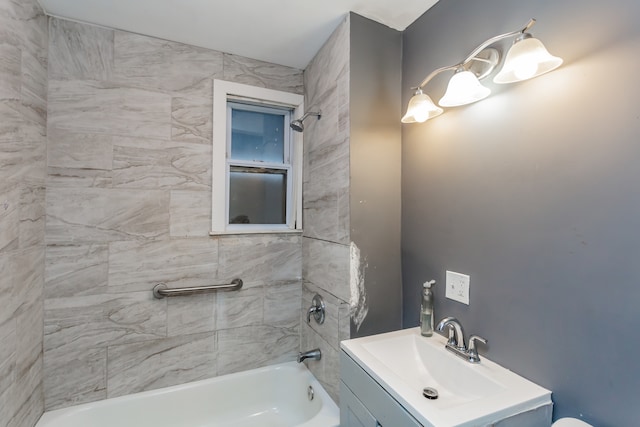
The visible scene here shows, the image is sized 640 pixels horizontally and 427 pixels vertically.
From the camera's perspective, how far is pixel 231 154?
2.00m

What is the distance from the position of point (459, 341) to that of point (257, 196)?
1532 mm

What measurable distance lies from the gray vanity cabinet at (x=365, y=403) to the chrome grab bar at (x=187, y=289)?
92 cm

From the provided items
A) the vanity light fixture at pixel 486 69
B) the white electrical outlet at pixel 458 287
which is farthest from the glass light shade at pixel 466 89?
the white electrical outlet at pixel 458 287

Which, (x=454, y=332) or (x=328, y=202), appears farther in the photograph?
(x=328, y=202)

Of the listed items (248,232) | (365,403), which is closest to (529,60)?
(365,403)

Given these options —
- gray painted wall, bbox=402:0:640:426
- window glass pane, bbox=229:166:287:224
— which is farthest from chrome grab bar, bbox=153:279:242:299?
gray painted wall, bbox=402:0:640:426

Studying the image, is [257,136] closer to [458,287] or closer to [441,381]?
[458,287]

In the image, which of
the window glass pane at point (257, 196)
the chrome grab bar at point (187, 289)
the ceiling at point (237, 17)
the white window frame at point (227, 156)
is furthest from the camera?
the window glass pane at point (257, 196)

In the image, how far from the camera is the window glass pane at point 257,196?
2023 millimetres

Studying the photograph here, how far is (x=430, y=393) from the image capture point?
1.09 metres

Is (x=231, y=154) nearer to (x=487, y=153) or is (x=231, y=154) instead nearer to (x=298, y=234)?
(x=298, y=234)

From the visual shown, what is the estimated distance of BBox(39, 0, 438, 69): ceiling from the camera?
1.47 meters

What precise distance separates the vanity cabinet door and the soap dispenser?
447 millimetres

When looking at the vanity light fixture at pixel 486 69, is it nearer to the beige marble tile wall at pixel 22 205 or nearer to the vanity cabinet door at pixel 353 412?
the vanity cabinet door at pixel 353 412
